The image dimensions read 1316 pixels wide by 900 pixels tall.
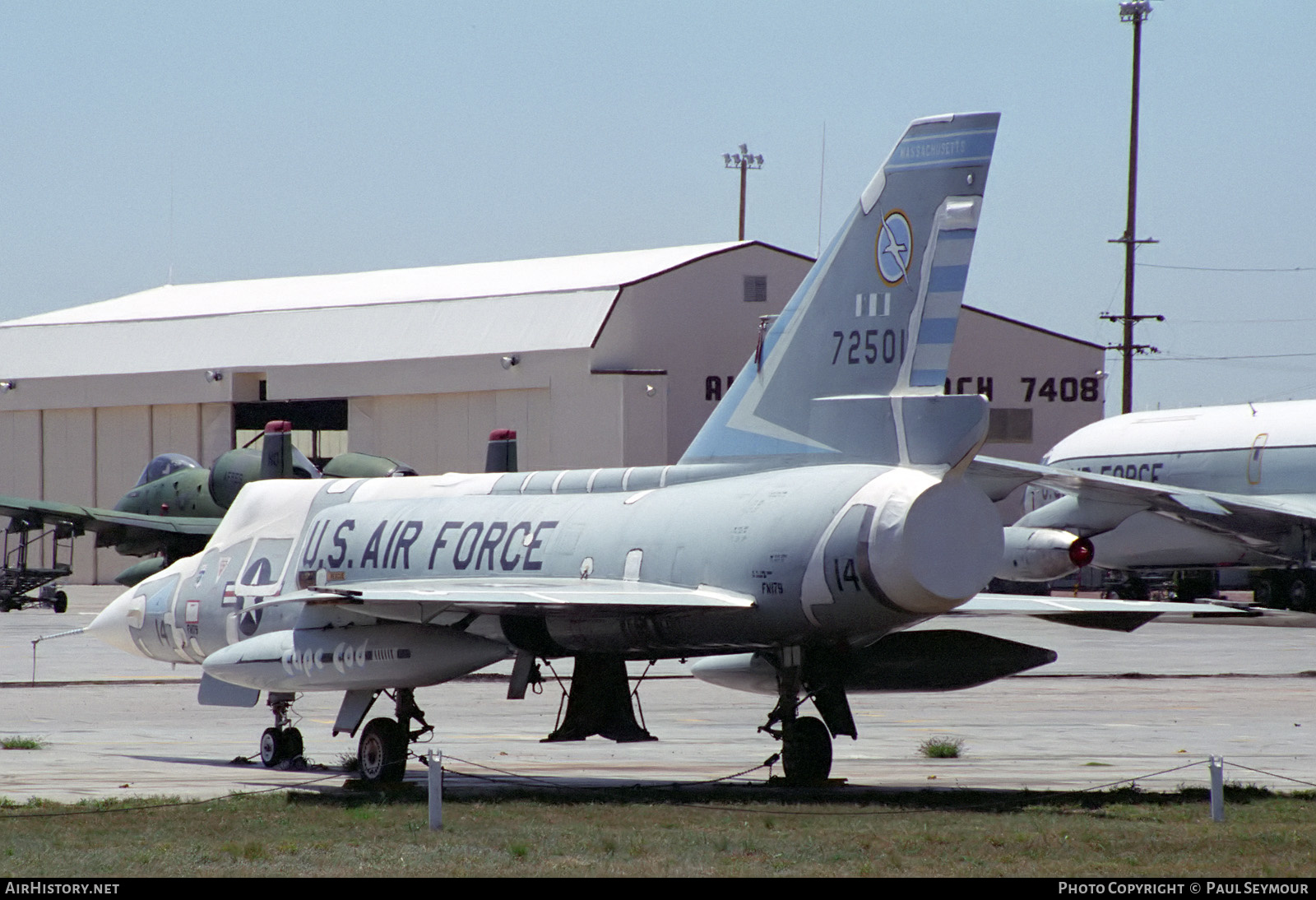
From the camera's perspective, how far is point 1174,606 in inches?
600

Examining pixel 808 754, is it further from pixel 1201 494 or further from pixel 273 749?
pixel 1201 494

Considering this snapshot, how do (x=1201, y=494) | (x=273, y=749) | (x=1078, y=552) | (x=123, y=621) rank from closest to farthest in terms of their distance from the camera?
(x=273, y=749)
(x=123, y=621)
(x=1078, y=552)
(x=1201, y=494)

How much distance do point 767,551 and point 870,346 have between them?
2.00 meters

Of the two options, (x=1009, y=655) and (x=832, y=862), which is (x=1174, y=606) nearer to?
(x=1009, y=655)

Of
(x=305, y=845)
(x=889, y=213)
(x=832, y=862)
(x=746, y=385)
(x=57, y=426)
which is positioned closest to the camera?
(x=832, y=862)

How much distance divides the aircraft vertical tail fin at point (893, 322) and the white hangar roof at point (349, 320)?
34.7 metres

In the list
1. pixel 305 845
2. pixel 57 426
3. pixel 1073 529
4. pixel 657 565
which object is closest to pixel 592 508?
pixel 657 565

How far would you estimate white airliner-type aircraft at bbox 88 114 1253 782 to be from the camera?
13438 millimetres

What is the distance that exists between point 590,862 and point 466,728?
1035 centimetres

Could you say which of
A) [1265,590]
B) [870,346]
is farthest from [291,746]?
[1265,590]

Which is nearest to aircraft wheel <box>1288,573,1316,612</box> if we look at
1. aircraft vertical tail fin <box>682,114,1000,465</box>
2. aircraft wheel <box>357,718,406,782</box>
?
aircraft vertical tail fin <box>682,114,1000,465</box>

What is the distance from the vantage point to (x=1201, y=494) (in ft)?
122

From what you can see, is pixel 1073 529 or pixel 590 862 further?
pixel 1073 529

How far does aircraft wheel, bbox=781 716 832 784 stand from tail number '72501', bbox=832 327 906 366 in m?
3.10
